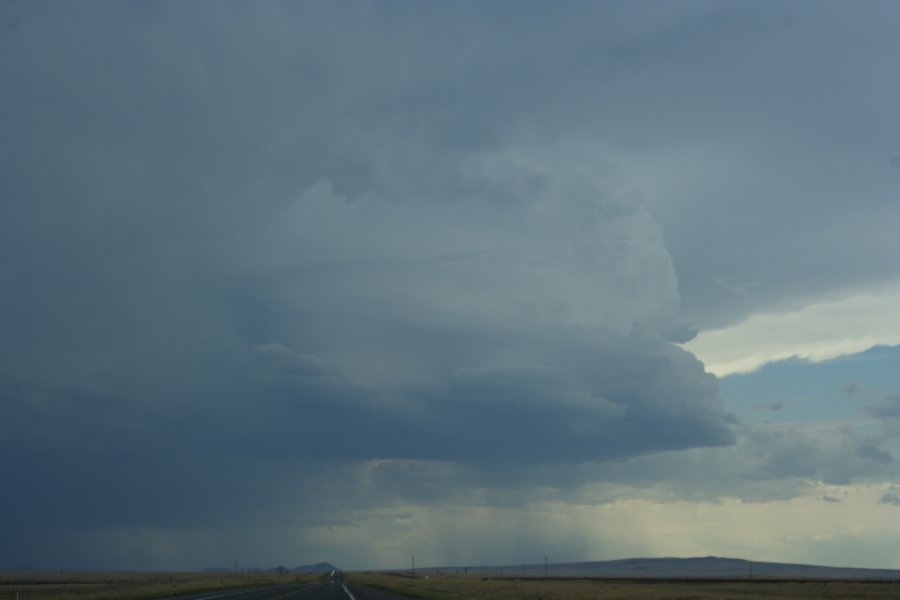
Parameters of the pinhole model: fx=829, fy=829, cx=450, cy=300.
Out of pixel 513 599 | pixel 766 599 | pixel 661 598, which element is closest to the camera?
pixel 766 599

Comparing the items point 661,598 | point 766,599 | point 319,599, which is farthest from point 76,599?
point 766,599

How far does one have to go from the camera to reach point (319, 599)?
9200cm

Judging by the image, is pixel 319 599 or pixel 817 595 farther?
pixel 817 595

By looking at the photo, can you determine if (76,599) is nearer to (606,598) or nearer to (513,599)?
(513,599)

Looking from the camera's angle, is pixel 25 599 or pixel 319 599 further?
pixel 25 599

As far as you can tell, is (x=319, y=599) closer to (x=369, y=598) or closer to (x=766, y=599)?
(x=369, y=598)

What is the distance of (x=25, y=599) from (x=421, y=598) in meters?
48.4

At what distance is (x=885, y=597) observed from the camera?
300ft

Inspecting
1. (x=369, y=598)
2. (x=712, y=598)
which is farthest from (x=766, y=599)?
(x=369, y=598)

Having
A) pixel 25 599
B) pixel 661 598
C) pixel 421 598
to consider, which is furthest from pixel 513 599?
pixel 25 599

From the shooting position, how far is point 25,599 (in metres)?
100

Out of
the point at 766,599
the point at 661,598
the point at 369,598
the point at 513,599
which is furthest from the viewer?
the point at 513,599

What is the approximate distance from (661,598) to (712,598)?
267 inches

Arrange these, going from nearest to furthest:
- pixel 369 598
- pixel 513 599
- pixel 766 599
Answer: pixel 766 599
pixel 369 598
pixel 513 599
